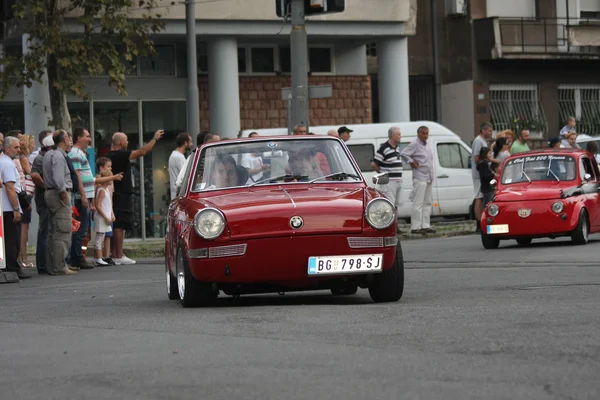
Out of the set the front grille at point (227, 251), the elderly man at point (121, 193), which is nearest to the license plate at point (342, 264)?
the front grille at point (227, 251)

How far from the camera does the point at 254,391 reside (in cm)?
686

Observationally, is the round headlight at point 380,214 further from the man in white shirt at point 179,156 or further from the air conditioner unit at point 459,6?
the air conditioner unit at point 459,6

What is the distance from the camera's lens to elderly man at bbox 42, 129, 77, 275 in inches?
722

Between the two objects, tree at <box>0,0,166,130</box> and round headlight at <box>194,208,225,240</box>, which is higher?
tree at <box>0,0,166,130</box>

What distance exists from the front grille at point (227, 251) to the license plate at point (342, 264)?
533 mm

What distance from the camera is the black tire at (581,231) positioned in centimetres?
2088

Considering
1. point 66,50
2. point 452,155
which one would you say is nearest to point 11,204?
point 66,50

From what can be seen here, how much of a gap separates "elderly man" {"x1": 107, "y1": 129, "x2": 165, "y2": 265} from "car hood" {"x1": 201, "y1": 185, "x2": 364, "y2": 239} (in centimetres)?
972

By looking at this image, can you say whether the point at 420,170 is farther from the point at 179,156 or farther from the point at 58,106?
the point at 58,106

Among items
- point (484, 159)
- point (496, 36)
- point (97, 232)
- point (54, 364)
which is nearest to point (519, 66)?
point (496, 36)

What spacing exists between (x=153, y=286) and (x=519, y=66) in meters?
27.4

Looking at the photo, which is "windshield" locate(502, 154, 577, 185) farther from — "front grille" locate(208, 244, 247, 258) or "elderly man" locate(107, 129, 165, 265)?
"front grille" locate(208, 244, 247, 258)

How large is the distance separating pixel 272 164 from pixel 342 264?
1617 millimetres

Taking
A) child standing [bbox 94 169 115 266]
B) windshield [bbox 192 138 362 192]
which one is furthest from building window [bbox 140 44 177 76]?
windshield [bbox 192 138 362 192]
